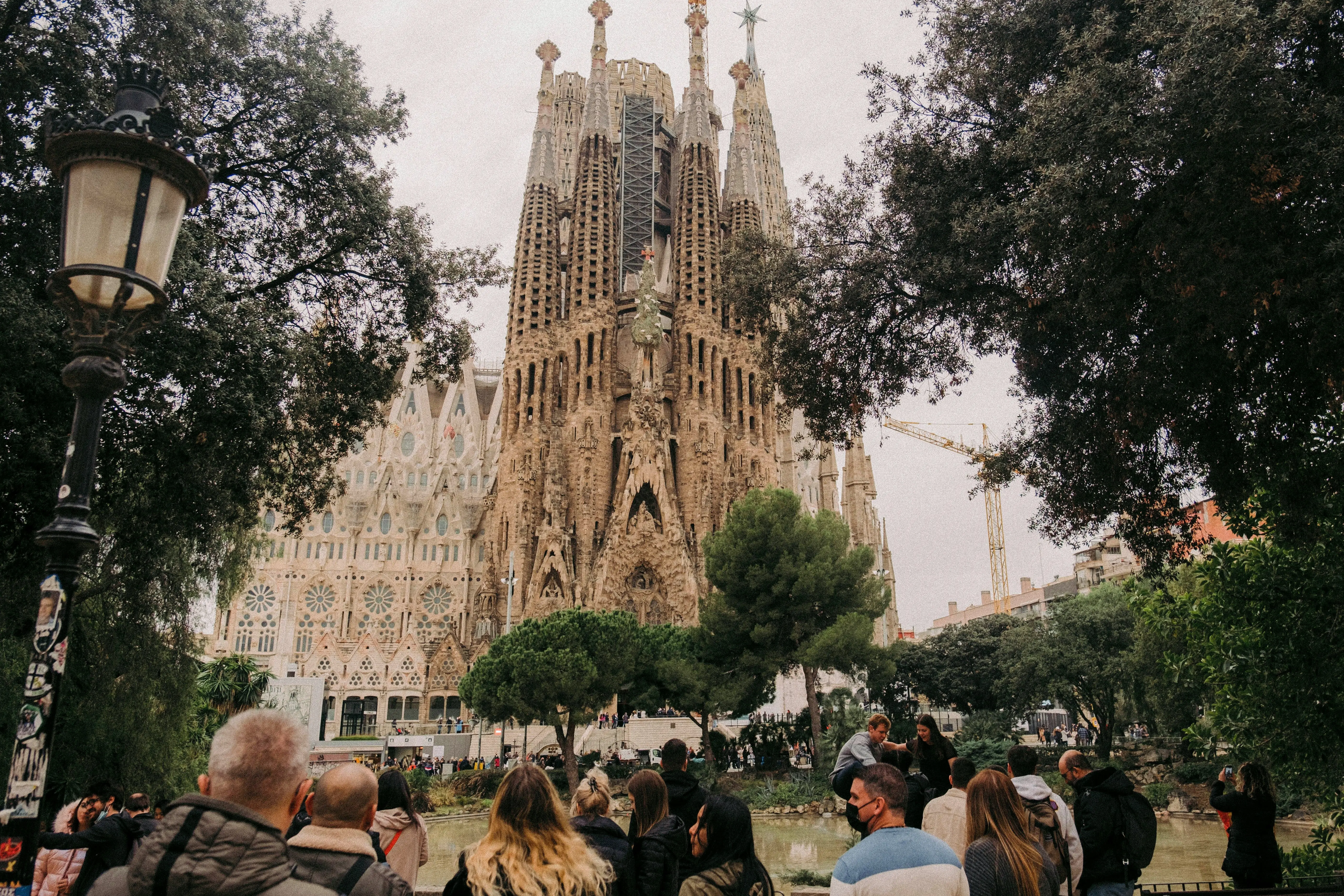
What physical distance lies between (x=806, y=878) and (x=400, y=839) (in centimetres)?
1073

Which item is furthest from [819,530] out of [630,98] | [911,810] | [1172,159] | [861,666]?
[630,98]

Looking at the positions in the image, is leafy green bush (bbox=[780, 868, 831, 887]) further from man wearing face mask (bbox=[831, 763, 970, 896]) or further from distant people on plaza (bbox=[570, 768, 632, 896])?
man wearing face mask (bbox=[831, 763, 970, 896])

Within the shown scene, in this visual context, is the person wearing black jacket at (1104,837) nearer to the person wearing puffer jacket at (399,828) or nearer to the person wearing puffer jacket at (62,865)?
the person wearing puffer jacket at (399,828)

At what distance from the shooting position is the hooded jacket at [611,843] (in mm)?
3816

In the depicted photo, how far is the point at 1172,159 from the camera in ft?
27.0

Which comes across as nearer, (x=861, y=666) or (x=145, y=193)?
(x=145, y=193)

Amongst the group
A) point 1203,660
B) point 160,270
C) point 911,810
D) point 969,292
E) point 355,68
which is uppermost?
point 355,68

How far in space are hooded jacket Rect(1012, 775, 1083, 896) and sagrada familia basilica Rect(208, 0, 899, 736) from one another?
36.4 meters

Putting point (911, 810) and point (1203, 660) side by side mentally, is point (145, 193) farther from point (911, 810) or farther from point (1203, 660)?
point (1203, 660)

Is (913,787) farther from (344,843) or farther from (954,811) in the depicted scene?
(344,843)

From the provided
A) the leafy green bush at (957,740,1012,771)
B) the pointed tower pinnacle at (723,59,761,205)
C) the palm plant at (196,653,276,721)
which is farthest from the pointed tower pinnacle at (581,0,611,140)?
the leafy green bush at (957,740,1012,771)

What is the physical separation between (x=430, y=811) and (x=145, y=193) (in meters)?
24.3

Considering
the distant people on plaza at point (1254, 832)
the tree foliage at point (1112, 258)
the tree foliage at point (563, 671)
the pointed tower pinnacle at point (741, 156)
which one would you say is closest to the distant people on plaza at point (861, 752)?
the distant people on plaza at point (1254, 832)

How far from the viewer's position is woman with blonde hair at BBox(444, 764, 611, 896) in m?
3.08
